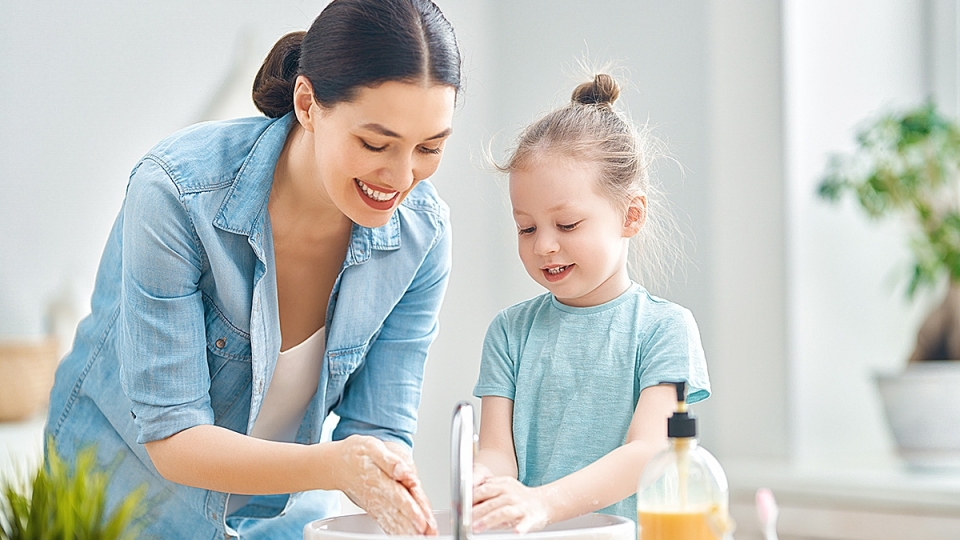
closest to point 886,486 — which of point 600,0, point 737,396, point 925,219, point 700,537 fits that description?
point 737,396

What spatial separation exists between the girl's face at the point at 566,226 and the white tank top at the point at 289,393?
1.08 ft

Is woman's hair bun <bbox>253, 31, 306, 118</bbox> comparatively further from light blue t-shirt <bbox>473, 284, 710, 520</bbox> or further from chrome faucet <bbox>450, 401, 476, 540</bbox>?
chrome faucet <bbox>450, 401, 476, 540</bbox>

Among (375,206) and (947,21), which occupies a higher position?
(947,21)

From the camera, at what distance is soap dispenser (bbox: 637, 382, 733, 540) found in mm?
774

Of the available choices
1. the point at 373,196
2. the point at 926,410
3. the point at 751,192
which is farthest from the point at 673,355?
the point at 751,192

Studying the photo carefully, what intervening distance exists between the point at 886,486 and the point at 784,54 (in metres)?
1.05

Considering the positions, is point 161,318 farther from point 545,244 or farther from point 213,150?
point 545,244

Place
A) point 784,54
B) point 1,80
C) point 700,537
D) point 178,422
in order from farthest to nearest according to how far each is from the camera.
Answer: point 784,54, point 1,80, point 178,422, point 700,537

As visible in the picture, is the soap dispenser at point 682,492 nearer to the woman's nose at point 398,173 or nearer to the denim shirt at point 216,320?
the woman's nose at point 398,173

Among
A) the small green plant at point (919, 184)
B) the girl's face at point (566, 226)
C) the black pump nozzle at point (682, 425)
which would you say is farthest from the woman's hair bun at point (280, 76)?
the small green plant at point (919, 184)

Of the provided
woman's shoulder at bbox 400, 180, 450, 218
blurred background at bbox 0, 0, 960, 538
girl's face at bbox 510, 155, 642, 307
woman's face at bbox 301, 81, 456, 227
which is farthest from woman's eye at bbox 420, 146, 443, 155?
blurred background at bbox 0, 0, 960, 538

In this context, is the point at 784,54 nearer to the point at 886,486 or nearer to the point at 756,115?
the point at 756,115

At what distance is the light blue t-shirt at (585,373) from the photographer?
1040 mm

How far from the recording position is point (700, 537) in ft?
2.55
